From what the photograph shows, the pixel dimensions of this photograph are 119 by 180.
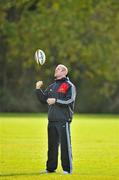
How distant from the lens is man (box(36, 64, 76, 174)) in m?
13.4

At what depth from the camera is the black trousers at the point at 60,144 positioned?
13.4 metres

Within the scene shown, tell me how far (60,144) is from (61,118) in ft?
1.36

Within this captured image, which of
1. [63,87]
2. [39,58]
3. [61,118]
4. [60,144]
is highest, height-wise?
[39,58]

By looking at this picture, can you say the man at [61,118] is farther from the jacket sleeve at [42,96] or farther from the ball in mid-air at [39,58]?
the ball in mid-air at [39,58]

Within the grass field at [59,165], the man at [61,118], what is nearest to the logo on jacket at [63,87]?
the man at [61,118]

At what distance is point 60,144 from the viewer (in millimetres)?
13516

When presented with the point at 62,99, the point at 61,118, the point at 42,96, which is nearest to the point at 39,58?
the point at 42,96

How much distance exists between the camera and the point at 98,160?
16.9 metres

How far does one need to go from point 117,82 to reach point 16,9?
8.63 m

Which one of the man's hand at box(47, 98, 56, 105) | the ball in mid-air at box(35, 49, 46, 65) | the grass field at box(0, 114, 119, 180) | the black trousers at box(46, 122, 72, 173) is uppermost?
the ball in mid-air at box(35, 49, 46, 65)

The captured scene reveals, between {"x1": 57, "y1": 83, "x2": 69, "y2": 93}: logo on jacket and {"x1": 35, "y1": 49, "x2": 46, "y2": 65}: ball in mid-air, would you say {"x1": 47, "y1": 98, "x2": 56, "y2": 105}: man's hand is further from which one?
{"x1": 35, "y1": 49, "x2": 46, "y2": 65}: ball in mid-air

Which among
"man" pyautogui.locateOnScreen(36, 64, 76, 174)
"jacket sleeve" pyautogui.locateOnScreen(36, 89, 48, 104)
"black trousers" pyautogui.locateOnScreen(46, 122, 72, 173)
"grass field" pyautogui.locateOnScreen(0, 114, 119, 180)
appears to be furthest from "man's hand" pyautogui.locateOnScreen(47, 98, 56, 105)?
"grass field" pyautogui.locateOnScreen(0, 114, 119, 180)

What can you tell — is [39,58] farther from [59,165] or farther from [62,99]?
[59,165]

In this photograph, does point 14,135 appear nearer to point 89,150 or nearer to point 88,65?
point 89,150
